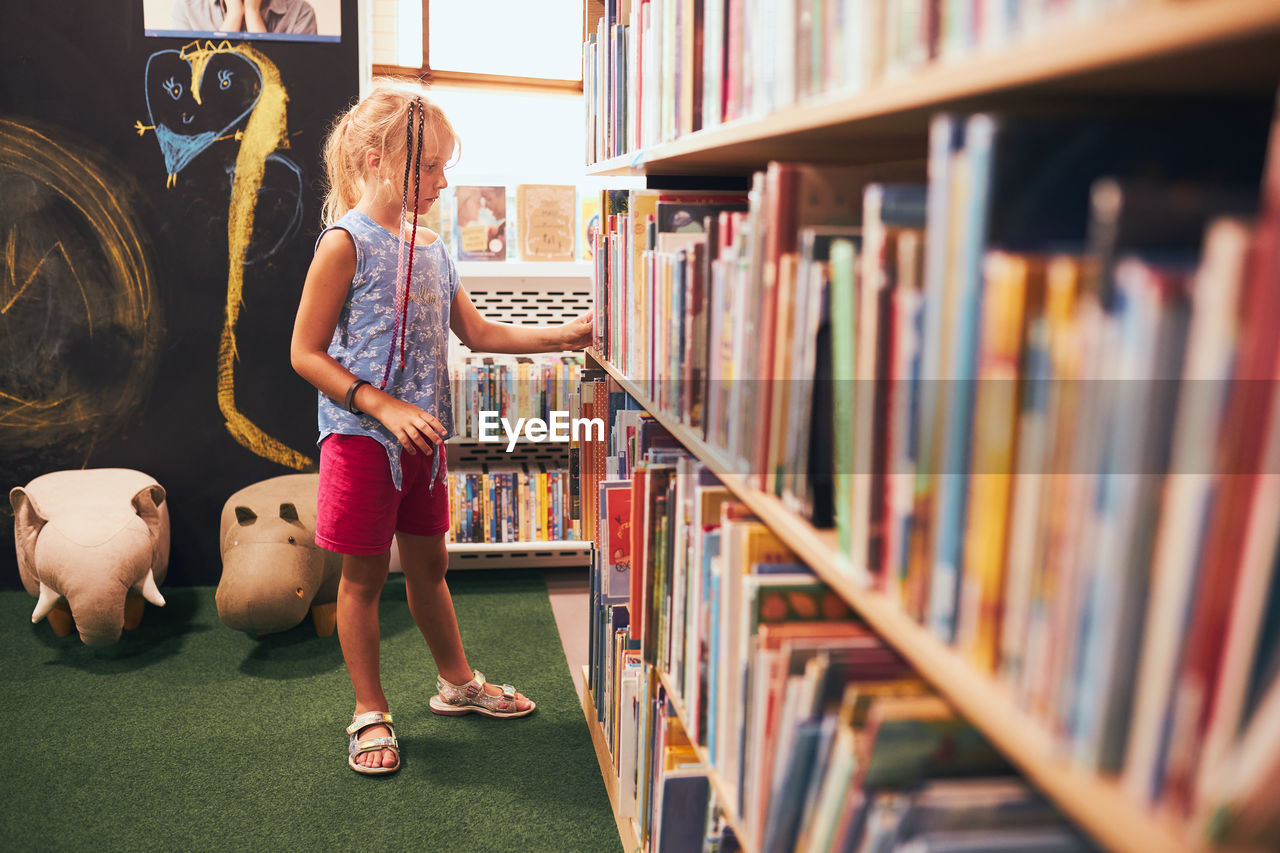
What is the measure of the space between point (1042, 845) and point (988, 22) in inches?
22.1

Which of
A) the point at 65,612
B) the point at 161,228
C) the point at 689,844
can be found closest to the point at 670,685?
the point at 689,844

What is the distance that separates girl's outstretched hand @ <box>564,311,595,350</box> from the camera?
2.28 meters

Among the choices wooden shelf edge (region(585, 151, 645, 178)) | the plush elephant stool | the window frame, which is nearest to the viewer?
wooden shelf edge (region(585, 151, 645, 178))

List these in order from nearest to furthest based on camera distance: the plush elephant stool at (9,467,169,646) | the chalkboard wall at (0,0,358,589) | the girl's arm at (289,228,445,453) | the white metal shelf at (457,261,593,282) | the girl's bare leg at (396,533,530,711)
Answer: the girl's arm at (289,228,445,453) < the girl's bare leg at (396,533,530,711) < the plush elephant stool at (9,467,169,646) < the chalkboard wall at (0,0,358,589) < the white metal shelf at (457,261,593,282)

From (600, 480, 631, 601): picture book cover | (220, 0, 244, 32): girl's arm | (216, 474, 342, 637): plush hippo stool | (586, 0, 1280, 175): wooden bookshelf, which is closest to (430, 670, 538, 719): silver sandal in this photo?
(216, 474, 342, 637): plush hippo stool

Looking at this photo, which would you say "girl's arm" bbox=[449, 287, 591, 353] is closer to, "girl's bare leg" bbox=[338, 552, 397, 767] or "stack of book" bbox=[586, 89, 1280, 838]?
"girl's bare leg" bbox=[338, 552, 397, 767]

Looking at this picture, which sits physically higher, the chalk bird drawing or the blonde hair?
the chalk bird drawing

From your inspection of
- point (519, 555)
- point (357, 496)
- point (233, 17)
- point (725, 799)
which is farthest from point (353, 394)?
point (233, 17)

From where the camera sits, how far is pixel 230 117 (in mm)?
3102

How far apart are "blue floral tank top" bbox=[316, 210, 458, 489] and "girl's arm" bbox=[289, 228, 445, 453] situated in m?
0.04

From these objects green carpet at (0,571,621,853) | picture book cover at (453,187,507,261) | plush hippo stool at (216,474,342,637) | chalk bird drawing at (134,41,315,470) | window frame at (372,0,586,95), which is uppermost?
window frame at (372,0,586,95)

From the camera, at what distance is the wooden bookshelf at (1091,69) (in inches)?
16.5

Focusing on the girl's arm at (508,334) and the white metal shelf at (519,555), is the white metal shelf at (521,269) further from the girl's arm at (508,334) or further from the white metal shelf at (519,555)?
the white metal shelf at (519,555)

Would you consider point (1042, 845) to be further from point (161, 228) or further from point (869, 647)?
point (161, 228)
